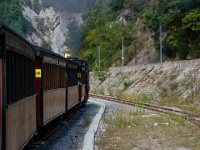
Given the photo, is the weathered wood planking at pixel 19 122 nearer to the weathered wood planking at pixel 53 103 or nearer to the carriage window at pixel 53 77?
the weathered wood planking at pixel 53 103

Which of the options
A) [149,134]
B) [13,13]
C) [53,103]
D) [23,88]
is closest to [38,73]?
[53,103]

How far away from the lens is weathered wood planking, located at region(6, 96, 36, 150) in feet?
29.2

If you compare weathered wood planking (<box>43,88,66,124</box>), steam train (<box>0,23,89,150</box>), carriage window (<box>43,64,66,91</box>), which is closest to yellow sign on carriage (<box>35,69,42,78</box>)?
steam train (<box>0,23,89,150</box>)

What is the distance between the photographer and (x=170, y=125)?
2145cm

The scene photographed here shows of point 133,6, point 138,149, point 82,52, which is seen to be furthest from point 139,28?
point 138,149

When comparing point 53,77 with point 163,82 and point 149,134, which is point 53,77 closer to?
point 149,134

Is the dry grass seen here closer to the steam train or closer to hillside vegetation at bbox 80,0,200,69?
the steam train

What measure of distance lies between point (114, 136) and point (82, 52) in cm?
10912

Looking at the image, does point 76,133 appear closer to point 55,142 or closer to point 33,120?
point 55,142

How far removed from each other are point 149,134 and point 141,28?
76760mm

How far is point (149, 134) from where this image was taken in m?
18.2

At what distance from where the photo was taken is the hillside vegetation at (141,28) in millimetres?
54688

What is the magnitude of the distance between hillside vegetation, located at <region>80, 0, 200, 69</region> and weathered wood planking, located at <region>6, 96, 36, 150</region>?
39.8 m

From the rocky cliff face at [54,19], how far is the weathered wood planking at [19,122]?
143944 mm
